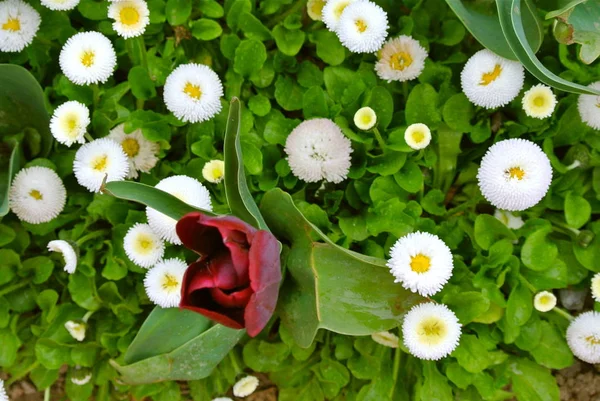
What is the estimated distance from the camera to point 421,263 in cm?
105

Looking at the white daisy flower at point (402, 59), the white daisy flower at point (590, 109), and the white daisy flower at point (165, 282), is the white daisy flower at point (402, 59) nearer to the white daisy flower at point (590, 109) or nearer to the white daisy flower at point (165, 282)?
the white daisy flower at point (590, 109)

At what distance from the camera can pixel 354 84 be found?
4.03ft

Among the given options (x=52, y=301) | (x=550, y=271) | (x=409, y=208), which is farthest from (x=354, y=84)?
(x=52, y=301)

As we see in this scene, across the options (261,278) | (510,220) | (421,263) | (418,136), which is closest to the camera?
(261,278)

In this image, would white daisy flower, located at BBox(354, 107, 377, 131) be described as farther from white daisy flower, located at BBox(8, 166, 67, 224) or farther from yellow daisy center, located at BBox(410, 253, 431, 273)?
white daisy flower, located at BBox(8, 166, 67, 224)

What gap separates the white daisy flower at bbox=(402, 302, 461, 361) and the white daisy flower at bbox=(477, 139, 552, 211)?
8.6 inches

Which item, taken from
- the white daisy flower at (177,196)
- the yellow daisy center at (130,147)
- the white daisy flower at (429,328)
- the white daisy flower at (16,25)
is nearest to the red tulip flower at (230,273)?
the white daisy flower at (177,196)

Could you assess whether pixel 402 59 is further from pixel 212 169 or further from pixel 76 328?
pixel 76 328

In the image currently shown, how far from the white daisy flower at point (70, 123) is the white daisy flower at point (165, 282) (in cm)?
28

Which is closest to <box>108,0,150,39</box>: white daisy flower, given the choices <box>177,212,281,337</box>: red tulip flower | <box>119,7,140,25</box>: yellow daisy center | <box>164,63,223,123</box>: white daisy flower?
<box>119,7,140,25</box>: yellow daisy center

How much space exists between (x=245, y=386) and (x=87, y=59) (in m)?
0.71

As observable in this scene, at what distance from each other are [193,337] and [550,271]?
0.68 metres

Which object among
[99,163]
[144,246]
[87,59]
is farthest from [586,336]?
[87,59]

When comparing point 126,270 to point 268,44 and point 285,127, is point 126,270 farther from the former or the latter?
point 268,44
